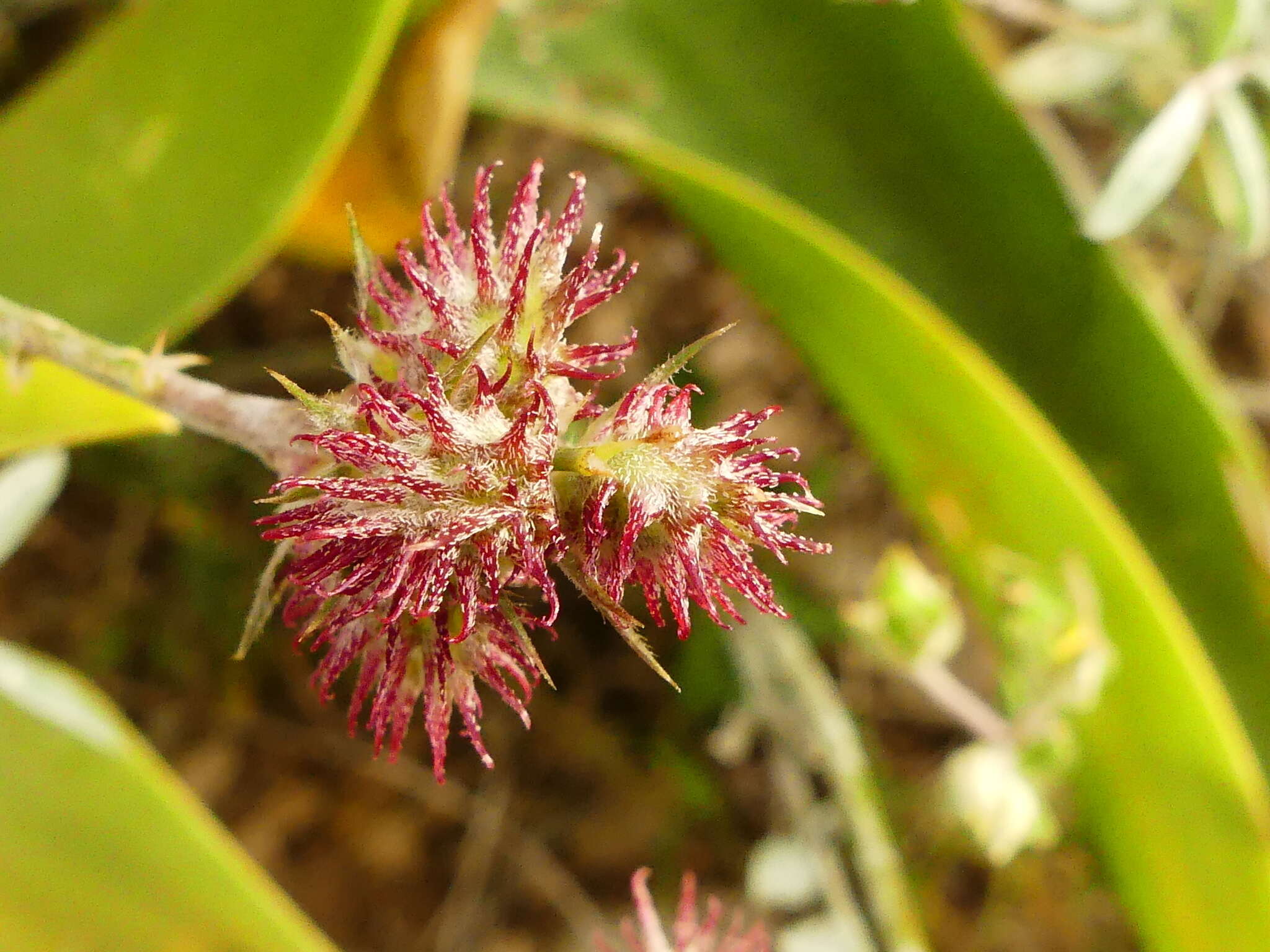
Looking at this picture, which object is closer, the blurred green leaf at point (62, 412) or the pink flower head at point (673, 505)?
the pink flower head at point (673, 505)

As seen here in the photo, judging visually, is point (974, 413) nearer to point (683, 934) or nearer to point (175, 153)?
point (683, 934)

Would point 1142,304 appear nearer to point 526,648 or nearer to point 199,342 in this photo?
point 526,648

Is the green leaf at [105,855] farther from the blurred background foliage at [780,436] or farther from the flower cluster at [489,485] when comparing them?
the flower cluster at [489,485]

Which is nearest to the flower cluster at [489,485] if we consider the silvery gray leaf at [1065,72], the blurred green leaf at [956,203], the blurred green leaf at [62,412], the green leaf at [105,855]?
the blurred green leaf at [62,412]

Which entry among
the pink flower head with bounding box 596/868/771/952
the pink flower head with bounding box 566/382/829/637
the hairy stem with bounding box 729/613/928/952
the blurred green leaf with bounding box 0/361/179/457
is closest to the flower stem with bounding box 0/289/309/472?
the blurred green leaf with bounding box 0/361/179/457

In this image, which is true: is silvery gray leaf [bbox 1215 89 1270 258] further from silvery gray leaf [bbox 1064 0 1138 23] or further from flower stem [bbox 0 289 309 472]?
flower stem [bbox 0 289 309 472]

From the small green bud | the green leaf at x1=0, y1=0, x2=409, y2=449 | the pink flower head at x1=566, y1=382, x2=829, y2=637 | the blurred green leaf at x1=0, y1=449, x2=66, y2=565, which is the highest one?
the green leaf at x1=0, y1=0, x2=409, y2=449

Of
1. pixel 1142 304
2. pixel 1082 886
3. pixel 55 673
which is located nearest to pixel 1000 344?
pixel 1142 304
